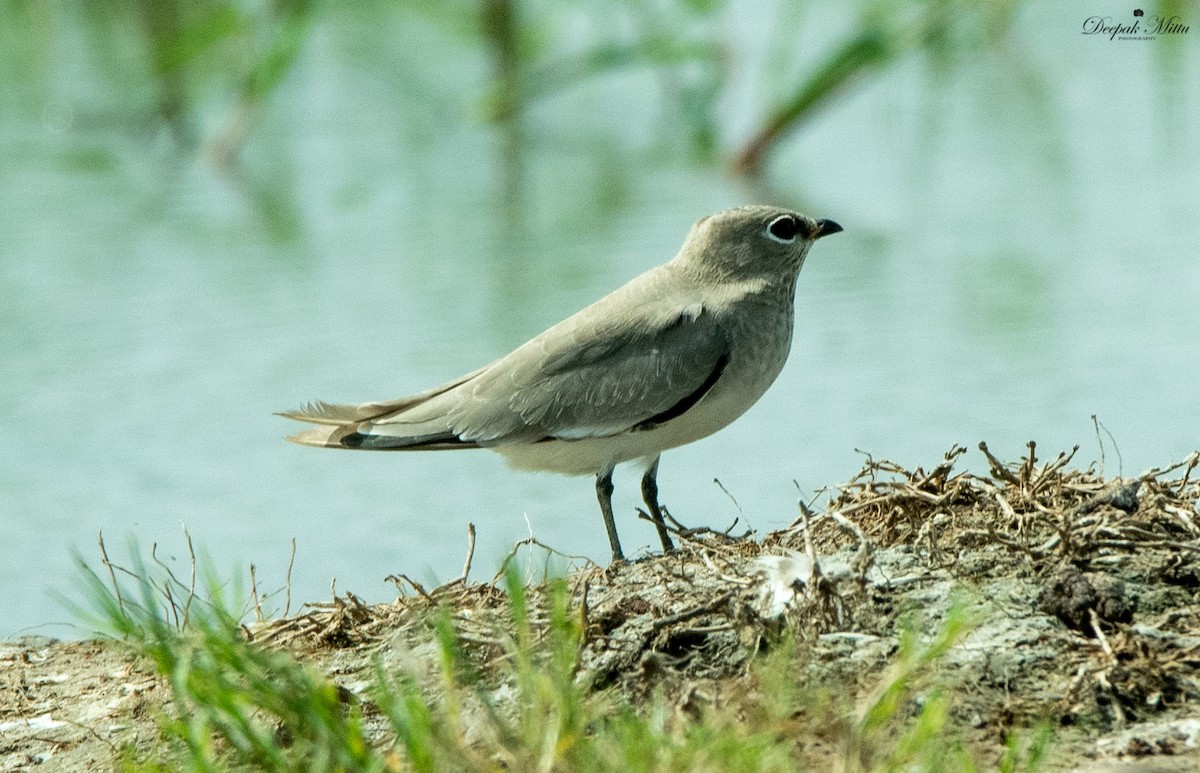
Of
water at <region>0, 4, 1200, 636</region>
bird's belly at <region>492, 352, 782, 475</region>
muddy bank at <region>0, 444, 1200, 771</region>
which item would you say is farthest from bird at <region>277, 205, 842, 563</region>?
muddy bank at <region>0, 444, 1200, 771</region>

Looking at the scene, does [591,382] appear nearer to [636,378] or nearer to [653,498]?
[636,378]

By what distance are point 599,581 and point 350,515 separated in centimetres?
219

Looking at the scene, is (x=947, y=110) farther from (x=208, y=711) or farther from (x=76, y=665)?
(x=208, y=711)

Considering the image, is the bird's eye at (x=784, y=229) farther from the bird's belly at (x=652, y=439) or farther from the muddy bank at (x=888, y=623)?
the muddy bank at (x=888, y=623)

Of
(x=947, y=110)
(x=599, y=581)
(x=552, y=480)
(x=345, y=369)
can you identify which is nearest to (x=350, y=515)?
(x=552, y=480)

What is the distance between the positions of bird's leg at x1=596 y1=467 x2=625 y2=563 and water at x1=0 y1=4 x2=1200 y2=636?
329mm

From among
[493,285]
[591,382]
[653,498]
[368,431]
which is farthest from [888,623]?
[493,285]

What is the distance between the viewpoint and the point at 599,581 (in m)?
4.41

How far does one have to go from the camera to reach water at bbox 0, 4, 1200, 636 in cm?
634

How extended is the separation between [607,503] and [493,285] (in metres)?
3.22

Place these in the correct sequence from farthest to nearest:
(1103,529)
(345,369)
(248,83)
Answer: (248,83), (345,369), (1103,529)

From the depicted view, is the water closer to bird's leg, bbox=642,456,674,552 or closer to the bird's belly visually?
the bird's belly

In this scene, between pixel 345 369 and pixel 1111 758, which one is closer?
pixel 1111 758

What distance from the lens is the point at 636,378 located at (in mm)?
5395
